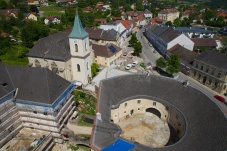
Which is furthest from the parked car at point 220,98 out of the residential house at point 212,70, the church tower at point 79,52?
the church tower at point 79,52

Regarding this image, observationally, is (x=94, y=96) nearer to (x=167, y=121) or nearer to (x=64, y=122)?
(x=64, y=122)

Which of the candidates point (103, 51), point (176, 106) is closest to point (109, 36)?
point (103, 51)

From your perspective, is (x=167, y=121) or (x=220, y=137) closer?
(x=220, y=137)

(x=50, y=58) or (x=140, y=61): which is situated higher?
(x=50, y=58)

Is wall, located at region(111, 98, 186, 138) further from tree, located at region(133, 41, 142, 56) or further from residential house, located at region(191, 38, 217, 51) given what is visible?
residential house, located at region(191, 38, 217, 51)

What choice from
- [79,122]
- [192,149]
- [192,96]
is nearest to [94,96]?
[79,122]

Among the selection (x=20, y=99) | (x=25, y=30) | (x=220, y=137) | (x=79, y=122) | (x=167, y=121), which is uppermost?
(x=25, y=30)
